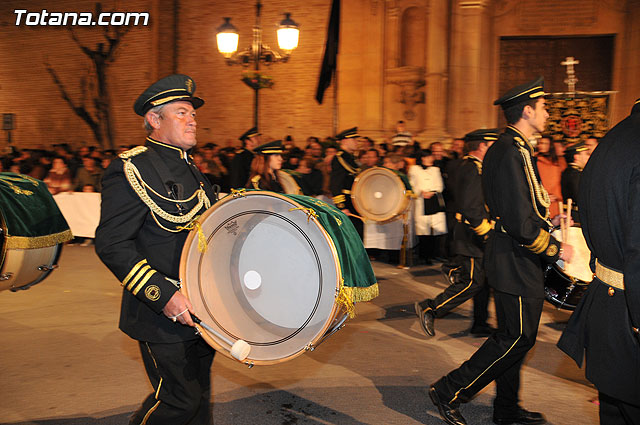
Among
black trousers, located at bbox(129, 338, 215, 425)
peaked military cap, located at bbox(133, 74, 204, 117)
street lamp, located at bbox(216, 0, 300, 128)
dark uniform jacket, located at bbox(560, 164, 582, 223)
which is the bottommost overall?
black trousers, located at bbox(129, 338, 215, 425)

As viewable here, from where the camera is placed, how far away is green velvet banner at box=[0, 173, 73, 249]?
4.09 m

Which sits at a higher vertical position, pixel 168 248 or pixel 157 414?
pixel 168 248

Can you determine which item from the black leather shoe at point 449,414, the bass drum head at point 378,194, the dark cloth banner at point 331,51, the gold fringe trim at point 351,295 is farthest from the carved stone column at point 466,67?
the gold fringe trim at point 351,295

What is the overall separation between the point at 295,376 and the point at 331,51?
44.7ft

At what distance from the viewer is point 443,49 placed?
1631cm

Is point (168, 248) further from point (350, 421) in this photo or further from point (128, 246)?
point (350, 421)

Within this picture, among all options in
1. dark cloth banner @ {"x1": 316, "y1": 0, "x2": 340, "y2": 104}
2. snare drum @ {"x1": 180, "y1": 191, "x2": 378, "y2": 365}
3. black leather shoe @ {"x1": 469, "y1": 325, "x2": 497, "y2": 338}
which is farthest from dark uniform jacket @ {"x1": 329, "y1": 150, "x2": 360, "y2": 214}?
dark cloth banner @ {"x1": 316, "y1": 0, "x2": 340, "y2": 104}

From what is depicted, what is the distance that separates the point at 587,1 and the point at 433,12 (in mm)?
3744

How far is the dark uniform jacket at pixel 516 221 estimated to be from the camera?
4.04 m

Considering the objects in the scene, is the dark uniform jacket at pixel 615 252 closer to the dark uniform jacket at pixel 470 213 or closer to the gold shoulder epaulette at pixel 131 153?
the gold shoulder epaulette at pixel 131 153

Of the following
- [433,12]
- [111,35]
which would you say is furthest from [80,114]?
[433,12]

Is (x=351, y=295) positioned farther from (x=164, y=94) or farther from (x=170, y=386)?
(x=164, y=94)

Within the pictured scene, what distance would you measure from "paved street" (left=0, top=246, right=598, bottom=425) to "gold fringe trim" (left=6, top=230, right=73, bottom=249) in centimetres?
118

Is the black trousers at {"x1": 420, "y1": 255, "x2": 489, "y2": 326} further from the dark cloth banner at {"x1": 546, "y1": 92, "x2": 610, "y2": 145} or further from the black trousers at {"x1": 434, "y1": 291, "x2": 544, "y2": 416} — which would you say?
the dark cloth banner at {"x1": 546, "y1": 92, "x2": 610, "y2": 145}
